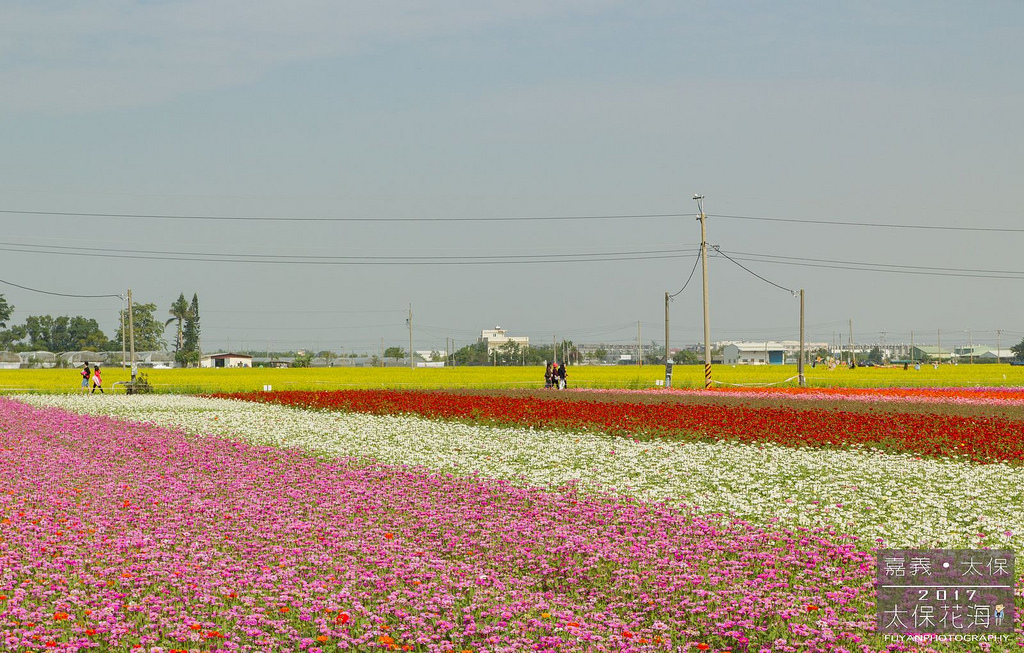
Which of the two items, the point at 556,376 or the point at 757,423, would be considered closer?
the point at 757,423

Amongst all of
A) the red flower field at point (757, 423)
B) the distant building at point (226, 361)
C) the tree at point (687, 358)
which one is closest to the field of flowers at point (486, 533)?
the red flower field at point (757, 423)

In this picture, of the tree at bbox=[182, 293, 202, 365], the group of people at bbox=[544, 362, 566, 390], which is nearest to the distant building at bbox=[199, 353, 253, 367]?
the tree at bbox=[182, 293, 202, 365]

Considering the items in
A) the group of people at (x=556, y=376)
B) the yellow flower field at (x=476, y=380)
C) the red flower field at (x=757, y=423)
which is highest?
the group of people at (x=556, y=376)

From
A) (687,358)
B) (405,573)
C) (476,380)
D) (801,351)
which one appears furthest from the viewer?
(687,358)

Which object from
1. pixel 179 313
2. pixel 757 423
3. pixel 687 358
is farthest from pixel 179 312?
pixel 757 423

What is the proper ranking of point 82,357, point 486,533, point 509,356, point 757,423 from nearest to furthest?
point 486,533
point 757,423
point 82,357
point 509,356

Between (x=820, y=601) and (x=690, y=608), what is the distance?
1105mm

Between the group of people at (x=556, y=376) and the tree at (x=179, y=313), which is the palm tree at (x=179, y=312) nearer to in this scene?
the tree at (x=179, y=313)

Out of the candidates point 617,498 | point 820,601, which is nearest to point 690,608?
point 820,601

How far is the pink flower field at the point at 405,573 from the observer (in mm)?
7770

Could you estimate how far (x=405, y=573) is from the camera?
378 inches

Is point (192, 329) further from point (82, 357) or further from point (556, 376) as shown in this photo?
point (556, 376)

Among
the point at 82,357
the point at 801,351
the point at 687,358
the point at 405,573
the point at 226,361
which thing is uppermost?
the point at 801,351

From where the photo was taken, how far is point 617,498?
46.7 ft
